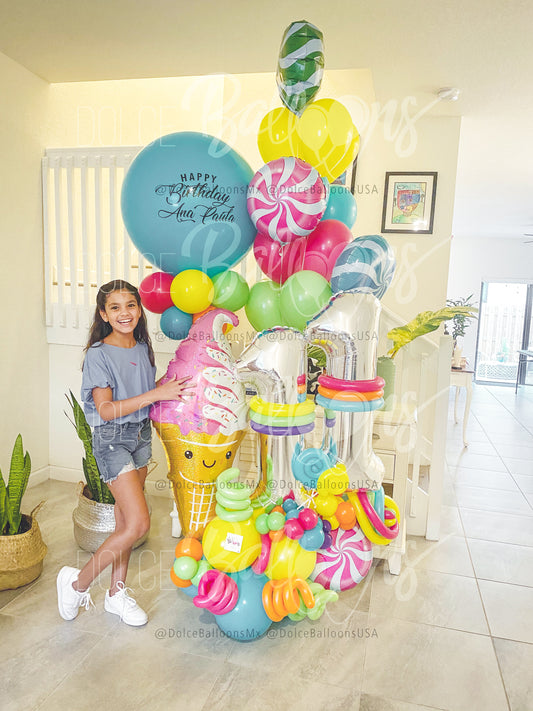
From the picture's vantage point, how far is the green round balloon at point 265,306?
187cm

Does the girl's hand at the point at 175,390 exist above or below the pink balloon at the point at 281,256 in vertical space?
below

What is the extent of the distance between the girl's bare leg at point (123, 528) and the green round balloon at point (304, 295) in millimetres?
814

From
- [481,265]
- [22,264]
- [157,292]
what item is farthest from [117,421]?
[481,265]

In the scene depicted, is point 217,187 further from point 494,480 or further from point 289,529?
point 494,480

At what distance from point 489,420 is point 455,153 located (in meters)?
3.21

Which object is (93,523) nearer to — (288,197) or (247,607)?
(247,607)

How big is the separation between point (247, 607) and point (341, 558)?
0.36 m

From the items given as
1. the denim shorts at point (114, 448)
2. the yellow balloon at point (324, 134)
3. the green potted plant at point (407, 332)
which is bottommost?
the denim shorts at point (114, 448)

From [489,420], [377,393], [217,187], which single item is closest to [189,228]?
[217,187]

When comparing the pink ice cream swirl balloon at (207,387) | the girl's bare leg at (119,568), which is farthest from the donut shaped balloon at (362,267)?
the girl's bare leg at (119,568)

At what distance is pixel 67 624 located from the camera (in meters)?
1.83

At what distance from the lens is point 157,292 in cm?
197

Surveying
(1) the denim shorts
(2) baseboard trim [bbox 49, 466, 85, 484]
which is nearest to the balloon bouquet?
(1) the denim shorts

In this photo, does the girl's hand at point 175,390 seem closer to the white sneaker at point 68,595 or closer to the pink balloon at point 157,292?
the pink balloon at point 157,292
